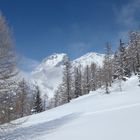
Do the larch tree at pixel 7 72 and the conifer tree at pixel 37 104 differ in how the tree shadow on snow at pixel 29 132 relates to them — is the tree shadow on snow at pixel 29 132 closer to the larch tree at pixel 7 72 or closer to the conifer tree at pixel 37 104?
the larch tree at pixel 7 72

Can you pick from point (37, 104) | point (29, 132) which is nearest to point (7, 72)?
point (29, 132)

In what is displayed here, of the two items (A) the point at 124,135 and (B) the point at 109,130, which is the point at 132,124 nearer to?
(B) the point at 109,130

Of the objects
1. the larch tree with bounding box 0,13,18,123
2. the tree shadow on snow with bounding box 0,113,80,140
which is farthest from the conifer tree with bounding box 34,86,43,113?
the larch tree with bounding box 0,13,18,123

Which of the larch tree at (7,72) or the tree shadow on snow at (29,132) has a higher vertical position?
the larch tree at (7,72)

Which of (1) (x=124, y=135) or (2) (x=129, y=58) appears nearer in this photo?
(1) (x=124, y=135)

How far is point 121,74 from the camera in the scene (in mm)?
80438

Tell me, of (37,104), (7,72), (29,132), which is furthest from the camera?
(37,104)

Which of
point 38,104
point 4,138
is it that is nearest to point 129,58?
point 38,104

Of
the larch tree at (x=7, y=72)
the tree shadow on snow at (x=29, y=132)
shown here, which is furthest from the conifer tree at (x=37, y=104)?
the larch tree at (x=7, y=72)

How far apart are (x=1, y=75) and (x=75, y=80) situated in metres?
70.3

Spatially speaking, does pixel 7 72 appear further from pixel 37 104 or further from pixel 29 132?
pixel 37 104

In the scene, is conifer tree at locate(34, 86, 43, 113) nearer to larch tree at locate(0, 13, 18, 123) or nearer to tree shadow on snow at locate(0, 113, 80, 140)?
tree shadow on snow at locate(0, 113, 80, 140)

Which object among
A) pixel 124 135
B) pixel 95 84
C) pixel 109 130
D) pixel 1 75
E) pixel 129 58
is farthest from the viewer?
pixel 95 84

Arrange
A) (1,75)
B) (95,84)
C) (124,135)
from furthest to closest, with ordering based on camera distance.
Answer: (95,84) < (1,75) < (124,135)
